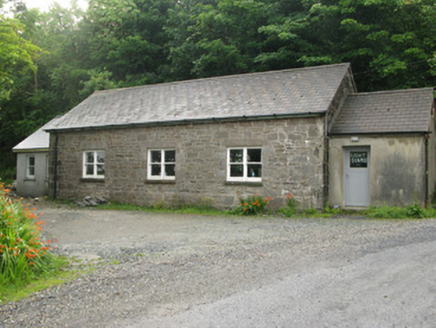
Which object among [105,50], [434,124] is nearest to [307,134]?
[434,124]

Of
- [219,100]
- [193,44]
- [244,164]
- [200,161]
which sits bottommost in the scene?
[244,164]

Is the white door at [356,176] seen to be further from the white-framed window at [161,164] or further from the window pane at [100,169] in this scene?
the window pane at [100,169]

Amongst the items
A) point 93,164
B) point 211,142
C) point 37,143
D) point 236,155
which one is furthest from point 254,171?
point 37,143

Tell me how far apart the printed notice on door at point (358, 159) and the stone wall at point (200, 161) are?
1.44 meters

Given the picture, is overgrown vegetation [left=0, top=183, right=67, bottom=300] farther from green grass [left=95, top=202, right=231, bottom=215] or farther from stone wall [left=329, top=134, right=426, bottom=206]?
stone wall [left=329, top=134, right=426, bottom=206]

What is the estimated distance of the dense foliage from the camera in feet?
67.9

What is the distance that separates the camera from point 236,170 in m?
15.5

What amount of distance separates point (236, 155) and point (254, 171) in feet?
3.23

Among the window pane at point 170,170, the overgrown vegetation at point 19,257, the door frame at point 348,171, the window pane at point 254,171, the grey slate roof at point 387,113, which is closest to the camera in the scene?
the overgrown vegetation at point 19,257

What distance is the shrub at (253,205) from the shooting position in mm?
14188

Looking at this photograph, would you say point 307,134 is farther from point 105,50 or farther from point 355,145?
point 105,50

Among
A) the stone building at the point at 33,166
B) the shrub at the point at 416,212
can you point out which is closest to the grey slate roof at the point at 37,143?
the stone building at the point at 33,166

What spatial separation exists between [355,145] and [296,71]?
5.24m

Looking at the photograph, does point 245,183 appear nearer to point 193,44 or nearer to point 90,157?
point 90,157
